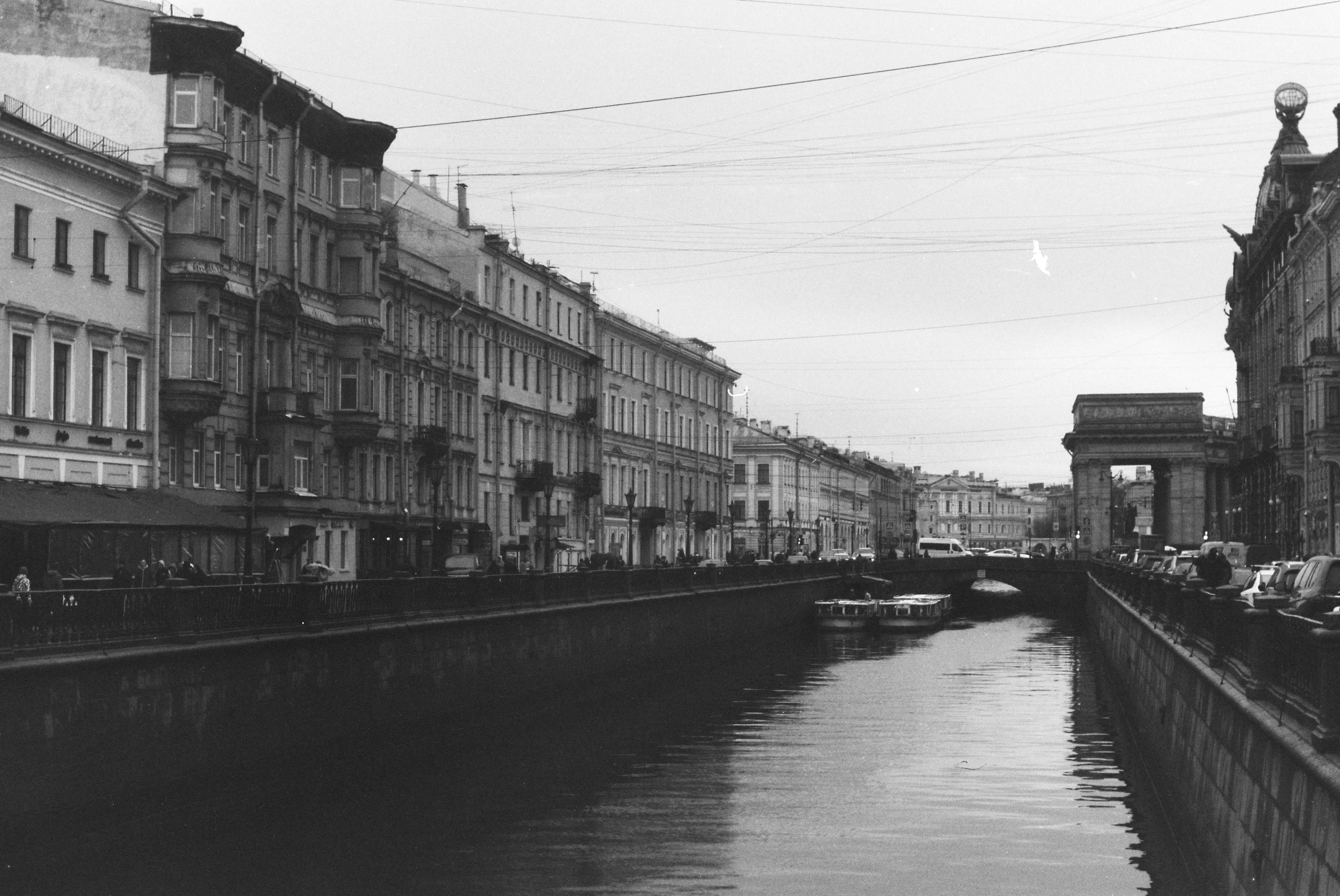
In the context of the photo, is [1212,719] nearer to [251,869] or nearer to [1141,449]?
[251,869]

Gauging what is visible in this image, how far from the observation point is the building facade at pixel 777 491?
432 feet

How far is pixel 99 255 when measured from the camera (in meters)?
41.3

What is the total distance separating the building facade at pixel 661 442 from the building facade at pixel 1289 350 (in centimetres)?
2461

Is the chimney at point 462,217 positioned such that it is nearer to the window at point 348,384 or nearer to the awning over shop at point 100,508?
the window at point 348,384

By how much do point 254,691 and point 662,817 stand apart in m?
5.55

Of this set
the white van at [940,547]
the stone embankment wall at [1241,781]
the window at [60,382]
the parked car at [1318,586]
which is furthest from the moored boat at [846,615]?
the white van at [940,547]

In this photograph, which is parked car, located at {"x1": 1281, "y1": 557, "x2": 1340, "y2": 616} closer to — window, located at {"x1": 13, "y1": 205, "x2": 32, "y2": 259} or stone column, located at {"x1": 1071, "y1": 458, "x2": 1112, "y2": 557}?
window, located at {"x1": 13, "y1": 205, "x2": 32, "y2": 259}

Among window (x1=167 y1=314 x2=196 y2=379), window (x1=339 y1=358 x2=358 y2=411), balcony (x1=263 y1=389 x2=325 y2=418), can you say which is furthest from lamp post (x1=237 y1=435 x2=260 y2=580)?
window (x1=339 y1=358 x2=358 y2=411)

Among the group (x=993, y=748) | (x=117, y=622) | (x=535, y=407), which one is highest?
(x=535, y=407)

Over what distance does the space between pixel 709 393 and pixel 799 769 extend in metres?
80.4

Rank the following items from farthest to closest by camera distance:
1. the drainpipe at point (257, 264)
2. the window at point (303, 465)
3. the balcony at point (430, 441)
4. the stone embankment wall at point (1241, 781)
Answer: the balcony at point (430, 441), the window at point (303, 465), the drainpipe at point (257, 264), the stone embankment wall at point (1241, 781)

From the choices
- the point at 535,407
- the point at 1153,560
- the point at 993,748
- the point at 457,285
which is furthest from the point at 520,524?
the point at 993,748

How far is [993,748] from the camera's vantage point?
3216 centimetres

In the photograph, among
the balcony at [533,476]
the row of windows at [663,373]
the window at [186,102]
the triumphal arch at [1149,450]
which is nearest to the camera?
the window at [186,102]
